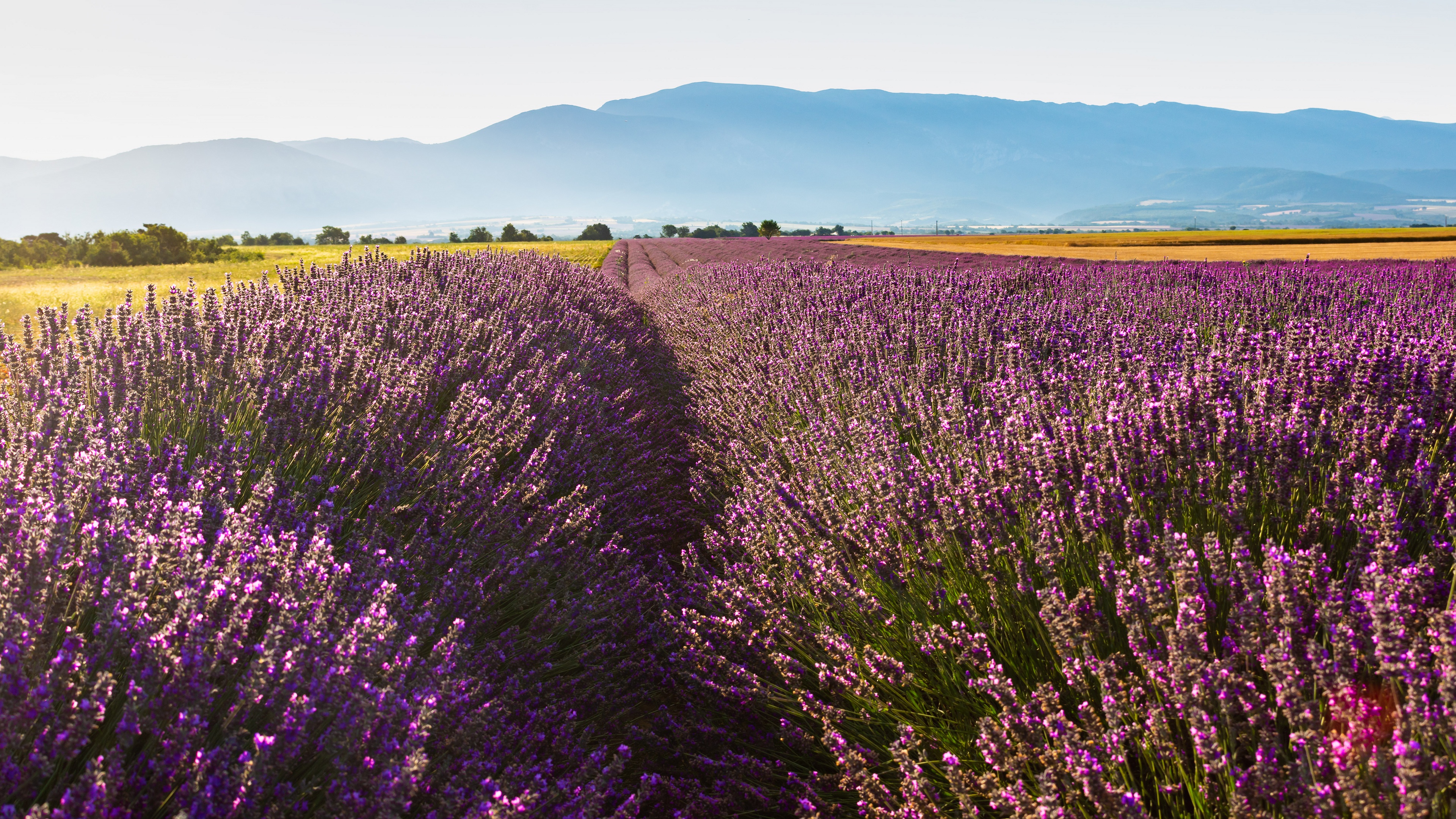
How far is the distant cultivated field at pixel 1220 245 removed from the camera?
49.0ft

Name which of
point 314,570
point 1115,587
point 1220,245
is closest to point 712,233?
point 1220,245

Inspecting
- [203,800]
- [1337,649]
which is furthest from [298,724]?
[1337,649]

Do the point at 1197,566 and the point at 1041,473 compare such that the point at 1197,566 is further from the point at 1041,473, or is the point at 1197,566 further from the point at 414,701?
the point at 414,701

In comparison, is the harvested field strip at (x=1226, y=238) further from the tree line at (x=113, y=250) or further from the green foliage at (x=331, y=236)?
the green foliage at (x=331, y=236)

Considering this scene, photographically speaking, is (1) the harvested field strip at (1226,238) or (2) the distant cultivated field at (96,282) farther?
(1) the harvested field strip at (1226,238)

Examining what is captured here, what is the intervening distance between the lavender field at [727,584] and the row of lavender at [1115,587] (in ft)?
0.05

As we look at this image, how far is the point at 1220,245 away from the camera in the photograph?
23688mm

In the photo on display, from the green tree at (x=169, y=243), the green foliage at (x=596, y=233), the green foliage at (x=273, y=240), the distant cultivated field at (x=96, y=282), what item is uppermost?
the green foliage at (x=596, y=233)

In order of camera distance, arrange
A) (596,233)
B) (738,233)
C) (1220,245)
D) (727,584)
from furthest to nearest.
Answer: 1. (738,233)
2. (596,233)
3. (1220,245)
4. (727,584)

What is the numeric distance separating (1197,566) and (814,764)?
4.38ft

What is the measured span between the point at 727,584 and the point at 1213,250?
69.3 ft

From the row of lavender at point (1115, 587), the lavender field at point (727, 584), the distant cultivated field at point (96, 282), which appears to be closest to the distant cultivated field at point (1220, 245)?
the row of lavender at point (1115, 587)

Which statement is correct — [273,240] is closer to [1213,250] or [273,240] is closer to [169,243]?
[169,243]

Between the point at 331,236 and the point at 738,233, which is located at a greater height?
the point at 738,233
